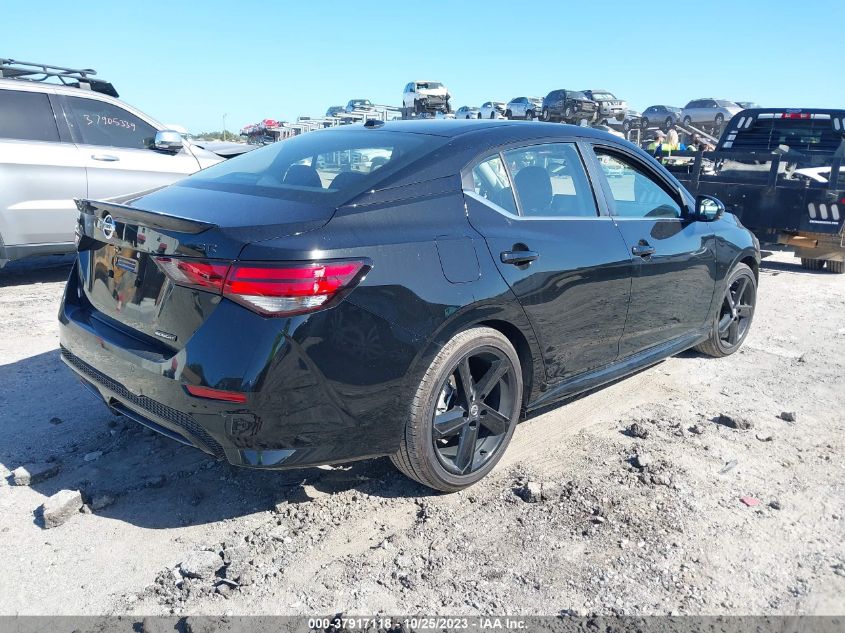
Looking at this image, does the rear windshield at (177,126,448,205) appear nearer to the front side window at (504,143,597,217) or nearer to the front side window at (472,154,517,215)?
the front side window at (472,154,517,215)

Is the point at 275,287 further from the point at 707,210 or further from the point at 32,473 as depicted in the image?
the point at 707,210

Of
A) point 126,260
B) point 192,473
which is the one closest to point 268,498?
point 192,473

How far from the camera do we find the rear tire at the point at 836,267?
30.6 ft

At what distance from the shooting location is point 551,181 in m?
3.74

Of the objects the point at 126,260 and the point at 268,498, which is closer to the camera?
the point at 126,260

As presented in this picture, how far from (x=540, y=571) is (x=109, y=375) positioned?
77.8 inches

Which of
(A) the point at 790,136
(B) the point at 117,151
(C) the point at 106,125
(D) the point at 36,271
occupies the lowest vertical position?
(D) the point at 36,271

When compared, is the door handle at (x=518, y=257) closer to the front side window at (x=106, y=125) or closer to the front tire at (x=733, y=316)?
the front tire at (x=733, y=316)

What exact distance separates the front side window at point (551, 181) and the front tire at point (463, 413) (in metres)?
0.76

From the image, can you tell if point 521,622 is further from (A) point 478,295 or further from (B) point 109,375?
(B) point 109,375

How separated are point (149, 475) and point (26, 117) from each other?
4.78 m

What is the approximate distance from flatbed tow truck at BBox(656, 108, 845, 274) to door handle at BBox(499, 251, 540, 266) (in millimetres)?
6966

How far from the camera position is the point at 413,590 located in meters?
2.63

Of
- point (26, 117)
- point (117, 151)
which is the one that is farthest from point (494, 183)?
point (26, 117)
